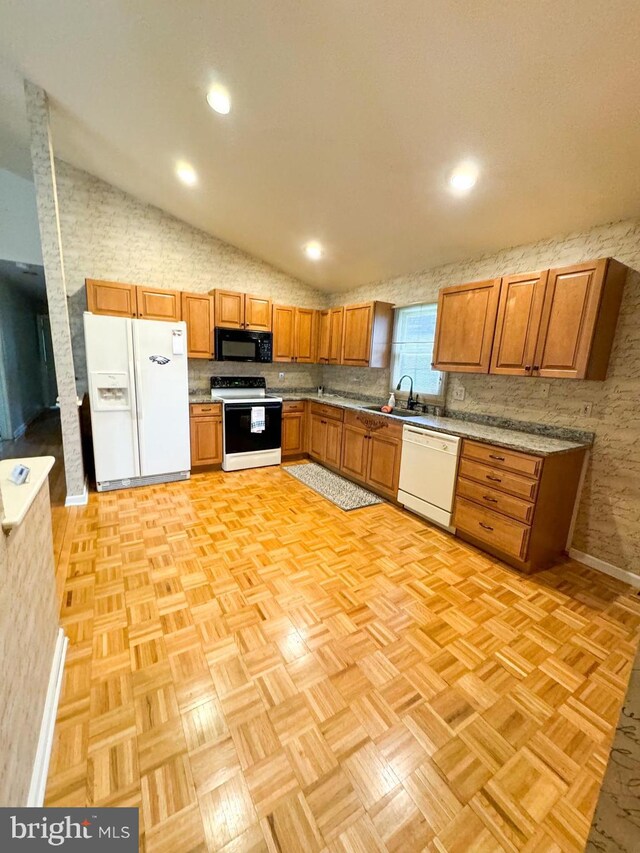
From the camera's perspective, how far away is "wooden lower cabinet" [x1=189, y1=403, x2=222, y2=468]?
4109mm

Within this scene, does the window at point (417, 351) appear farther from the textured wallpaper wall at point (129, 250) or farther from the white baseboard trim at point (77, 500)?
the white baseboard trim at point (77, 500)

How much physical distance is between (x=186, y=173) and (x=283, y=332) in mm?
1975

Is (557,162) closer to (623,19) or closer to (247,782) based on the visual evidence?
(623,19)

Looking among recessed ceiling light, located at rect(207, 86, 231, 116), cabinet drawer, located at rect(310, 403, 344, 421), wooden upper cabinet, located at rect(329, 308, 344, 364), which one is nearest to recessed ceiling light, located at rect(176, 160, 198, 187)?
recessed ceiling light, located at rect(207, 86, 231, 116)

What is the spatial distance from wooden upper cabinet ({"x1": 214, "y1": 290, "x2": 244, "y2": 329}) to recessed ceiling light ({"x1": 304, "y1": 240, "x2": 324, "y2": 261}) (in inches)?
37.4

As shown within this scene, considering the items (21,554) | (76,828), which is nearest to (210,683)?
(76,828)

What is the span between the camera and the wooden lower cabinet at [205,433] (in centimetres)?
411

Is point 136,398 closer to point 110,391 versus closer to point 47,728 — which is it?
point 110,391

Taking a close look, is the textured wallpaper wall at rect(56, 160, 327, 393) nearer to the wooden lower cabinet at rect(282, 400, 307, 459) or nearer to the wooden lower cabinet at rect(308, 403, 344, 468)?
the wooden lower cabinet at rect(282, 400, 307, 459)

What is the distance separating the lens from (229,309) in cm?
427

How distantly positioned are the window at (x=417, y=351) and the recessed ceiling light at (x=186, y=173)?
8.29ft

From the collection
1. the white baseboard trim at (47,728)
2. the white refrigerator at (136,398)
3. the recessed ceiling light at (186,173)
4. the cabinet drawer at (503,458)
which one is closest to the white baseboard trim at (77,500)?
the white refrigerator at (136,398)
